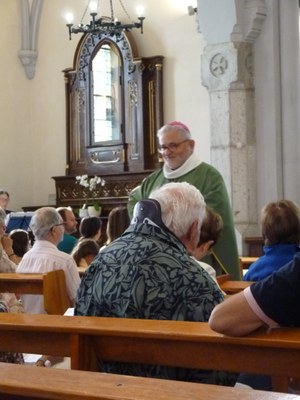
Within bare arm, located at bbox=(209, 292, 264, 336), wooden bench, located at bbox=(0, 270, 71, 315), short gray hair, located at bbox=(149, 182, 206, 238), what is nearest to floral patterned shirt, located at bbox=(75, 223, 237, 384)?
short gray hair, located at bbox=(149, 182, 206, 238)

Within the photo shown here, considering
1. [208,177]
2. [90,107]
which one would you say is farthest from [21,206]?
[208,177]

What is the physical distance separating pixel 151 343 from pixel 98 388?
726mm

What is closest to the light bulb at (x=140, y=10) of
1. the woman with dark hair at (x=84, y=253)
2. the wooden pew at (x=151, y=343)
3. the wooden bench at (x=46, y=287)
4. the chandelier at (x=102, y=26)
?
the chandelier at (x=102, y=26)

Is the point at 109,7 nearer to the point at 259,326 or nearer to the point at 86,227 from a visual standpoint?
the point at 86,227

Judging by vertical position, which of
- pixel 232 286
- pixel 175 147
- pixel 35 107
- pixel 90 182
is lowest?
pixel 232 286

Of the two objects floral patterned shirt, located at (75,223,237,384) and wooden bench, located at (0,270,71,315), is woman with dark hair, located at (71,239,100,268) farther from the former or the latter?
floral patterned shirt, located at (75,223,237,384)

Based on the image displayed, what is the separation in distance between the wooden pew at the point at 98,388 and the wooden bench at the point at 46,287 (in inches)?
98.4

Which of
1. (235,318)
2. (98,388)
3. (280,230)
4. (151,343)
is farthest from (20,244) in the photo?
(98,388)

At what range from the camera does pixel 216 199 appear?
5.62 meters

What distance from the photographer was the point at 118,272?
9.99ft

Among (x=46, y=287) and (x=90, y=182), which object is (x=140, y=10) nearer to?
(x=90, y=182)

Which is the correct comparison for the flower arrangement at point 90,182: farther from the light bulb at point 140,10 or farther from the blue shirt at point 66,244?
the blue shirt at point 66,244

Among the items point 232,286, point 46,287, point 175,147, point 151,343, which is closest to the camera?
point 151,343

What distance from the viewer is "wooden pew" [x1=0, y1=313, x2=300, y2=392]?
8.37 feet
